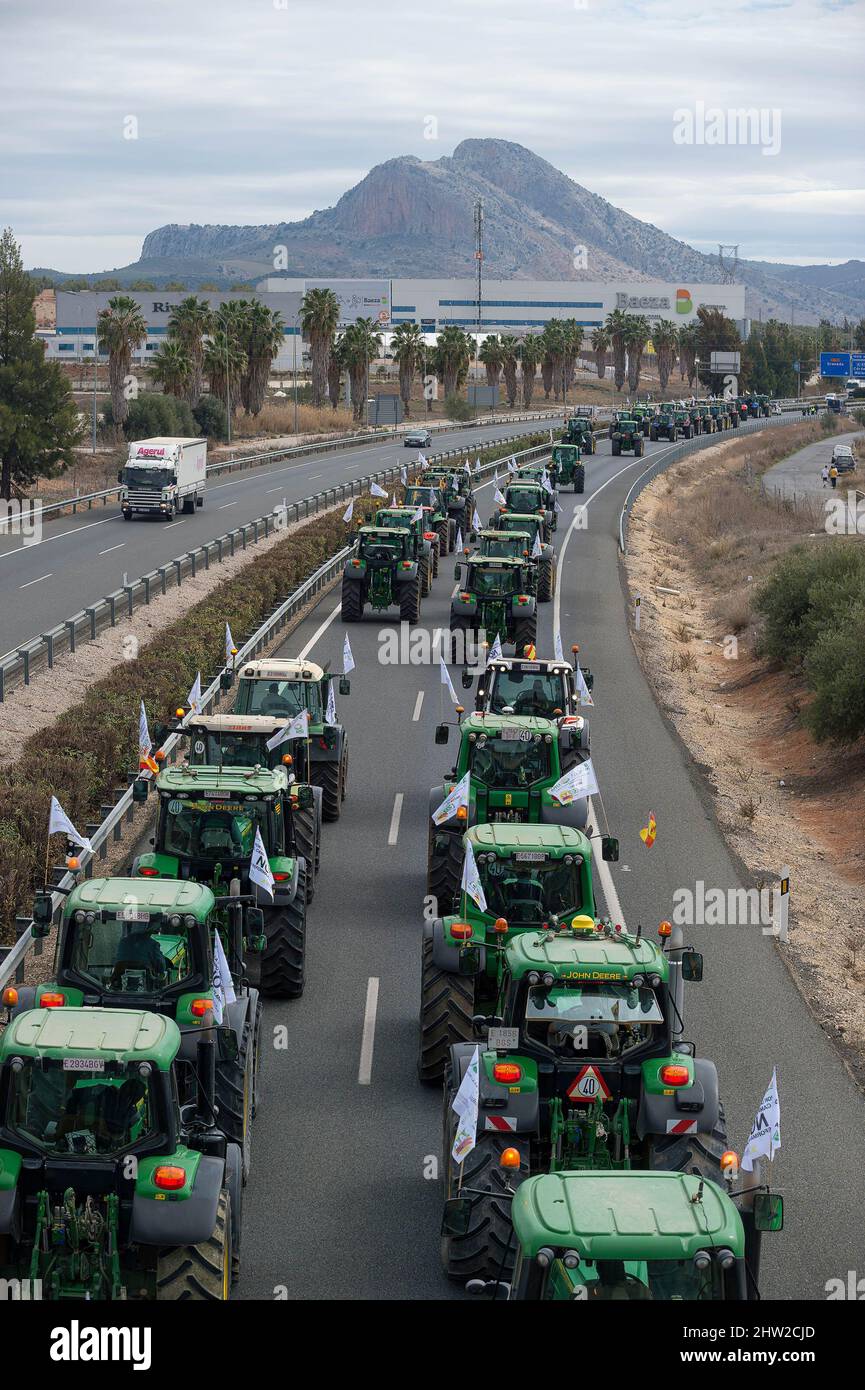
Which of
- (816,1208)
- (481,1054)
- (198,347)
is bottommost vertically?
(816,1208)

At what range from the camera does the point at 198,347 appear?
101438 millimetres

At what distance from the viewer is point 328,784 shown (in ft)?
78.7

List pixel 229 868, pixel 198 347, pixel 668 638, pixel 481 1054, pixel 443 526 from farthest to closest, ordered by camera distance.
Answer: pixel 198 347 → pixel 443 526 → pixel 668 638 → pixel 229 868 → pixel 481 1054

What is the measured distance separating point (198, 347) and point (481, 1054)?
9384 cm

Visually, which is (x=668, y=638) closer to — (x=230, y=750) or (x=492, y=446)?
(x=230, y=750)

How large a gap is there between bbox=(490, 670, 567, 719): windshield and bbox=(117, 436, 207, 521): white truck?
3807 centimetres

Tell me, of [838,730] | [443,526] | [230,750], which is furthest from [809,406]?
[230,750]

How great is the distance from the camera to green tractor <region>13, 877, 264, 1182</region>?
12.4m

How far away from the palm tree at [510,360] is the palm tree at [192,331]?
46315 mm

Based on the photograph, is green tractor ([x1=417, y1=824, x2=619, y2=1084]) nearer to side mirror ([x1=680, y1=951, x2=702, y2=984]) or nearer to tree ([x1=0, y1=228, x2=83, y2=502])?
side mirror ([x1=680, y1=951, x2=702, y2=984])

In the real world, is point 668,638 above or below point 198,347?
below

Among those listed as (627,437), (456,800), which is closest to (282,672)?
(456,800)

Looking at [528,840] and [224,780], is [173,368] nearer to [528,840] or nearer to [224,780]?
[224,780]
